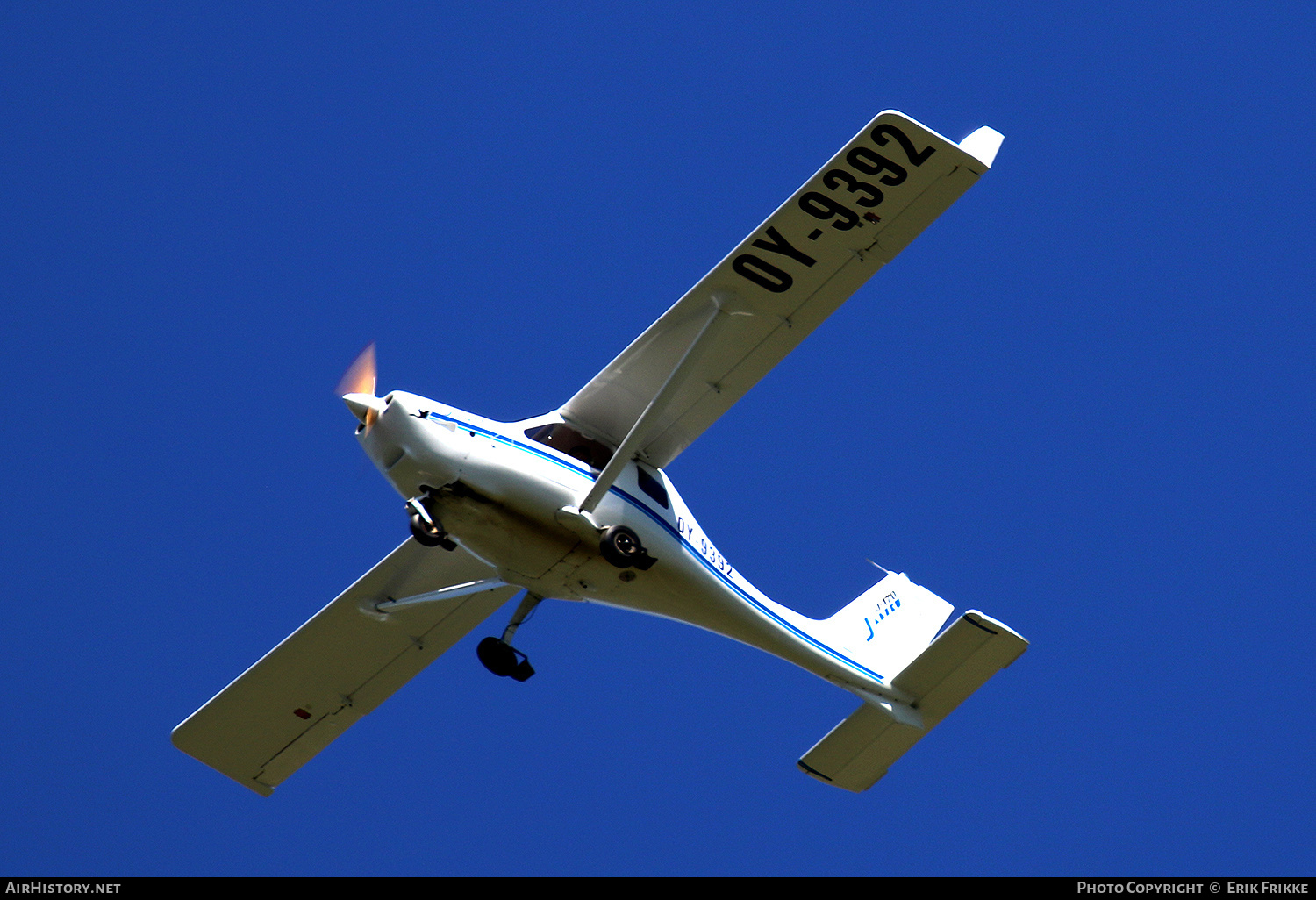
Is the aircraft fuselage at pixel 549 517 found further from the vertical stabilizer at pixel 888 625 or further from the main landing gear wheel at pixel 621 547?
the vertical stabilizer at pixel 888 625

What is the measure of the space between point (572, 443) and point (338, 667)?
4.23 m

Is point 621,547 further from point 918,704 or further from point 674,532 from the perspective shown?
point 918,704

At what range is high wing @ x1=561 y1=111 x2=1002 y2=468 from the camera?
15.6 meters

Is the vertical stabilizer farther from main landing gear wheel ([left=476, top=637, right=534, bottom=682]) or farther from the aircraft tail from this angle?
main landing gear wheel ([left=476, top=637, right=534, bottom=682])

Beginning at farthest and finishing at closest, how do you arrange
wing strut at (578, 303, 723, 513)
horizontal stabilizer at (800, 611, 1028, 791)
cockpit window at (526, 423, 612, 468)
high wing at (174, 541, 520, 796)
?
high wing at (174, 541, 520, 796), horizontal stabilizer at (800, 611, 1028, 791), cockpit window at (526, 423, 612, 468), wing strut at (578, 303, 723, 513)

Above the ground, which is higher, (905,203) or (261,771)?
(905,203)

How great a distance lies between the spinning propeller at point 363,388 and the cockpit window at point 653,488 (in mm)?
2624

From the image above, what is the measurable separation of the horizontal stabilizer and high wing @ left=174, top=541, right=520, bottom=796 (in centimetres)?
387

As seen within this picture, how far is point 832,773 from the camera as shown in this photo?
18234 millimetres

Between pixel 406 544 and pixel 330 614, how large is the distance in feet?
4.13

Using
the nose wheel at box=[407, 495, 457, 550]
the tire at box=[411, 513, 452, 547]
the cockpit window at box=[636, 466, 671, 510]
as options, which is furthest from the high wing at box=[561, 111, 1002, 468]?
the tire at box=[411, 513, 452, 547]
